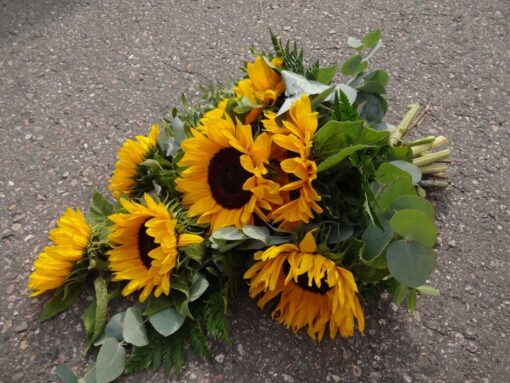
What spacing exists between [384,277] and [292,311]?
226 millimetres

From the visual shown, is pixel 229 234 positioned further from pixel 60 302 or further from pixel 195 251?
pixel 60 302

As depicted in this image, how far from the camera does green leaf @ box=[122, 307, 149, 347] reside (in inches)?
52.7

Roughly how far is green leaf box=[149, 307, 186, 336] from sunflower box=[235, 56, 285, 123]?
49 cm

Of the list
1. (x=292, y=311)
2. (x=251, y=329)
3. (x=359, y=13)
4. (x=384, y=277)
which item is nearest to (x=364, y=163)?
(x=384, y=277)

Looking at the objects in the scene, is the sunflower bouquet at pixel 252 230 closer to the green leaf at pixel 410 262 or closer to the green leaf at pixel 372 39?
the green leaf at pixel 410 262

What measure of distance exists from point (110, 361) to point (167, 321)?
16 cm

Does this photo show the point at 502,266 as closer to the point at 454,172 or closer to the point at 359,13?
the point at 454,172

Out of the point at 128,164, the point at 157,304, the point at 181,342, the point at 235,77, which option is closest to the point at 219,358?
the point at 181,342

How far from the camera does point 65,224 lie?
144 cm

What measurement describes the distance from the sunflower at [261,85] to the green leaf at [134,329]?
535 millimetres

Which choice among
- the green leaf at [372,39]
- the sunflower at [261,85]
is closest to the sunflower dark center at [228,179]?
the sunflower at [261,85]

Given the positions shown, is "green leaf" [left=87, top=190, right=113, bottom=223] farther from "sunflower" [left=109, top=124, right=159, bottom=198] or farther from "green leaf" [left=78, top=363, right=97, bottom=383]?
"green leaf" [left=78, top=363, right=97, bottom=383]

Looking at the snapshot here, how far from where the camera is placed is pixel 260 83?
1384mm

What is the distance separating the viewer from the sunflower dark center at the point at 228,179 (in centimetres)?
130
